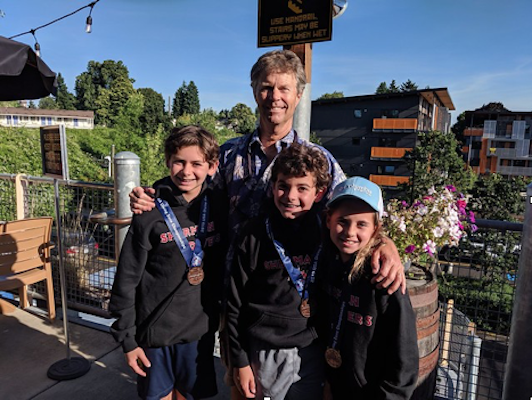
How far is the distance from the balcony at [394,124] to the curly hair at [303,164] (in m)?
38.7

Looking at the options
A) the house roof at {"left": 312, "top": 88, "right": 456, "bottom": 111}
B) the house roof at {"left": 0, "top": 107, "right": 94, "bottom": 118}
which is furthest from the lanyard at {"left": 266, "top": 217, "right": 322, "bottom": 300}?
the house roof at {"left": 0, "top": 107, "right": 94, "bottom": 118}

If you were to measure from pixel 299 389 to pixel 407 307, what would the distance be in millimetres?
678

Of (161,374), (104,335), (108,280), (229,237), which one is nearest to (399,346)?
(229,237)

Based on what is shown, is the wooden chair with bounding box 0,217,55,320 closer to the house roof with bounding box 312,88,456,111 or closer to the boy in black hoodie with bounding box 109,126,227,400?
the boy in black hoodie with bounding box 109,126,227,400

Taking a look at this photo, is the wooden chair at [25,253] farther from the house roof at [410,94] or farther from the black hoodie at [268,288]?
the house roof at [410,94]

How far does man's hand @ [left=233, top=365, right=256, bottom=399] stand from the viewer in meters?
1.91

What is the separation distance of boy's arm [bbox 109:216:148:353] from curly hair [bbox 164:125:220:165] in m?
0.44

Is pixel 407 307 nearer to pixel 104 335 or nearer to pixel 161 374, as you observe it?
A: pixel 161 374

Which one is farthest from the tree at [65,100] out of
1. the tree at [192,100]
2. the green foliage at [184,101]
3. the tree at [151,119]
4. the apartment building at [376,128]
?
the apartment building at [376,128]

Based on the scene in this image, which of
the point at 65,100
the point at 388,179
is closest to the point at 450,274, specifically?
the point at 388,179

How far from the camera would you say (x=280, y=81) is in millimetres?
2092

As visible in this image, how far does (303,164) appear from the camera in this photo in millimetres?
1835

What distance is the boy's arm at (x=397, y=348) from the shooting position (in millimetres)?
1605

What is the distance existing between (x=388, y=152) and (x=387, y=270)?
39.5 metres
